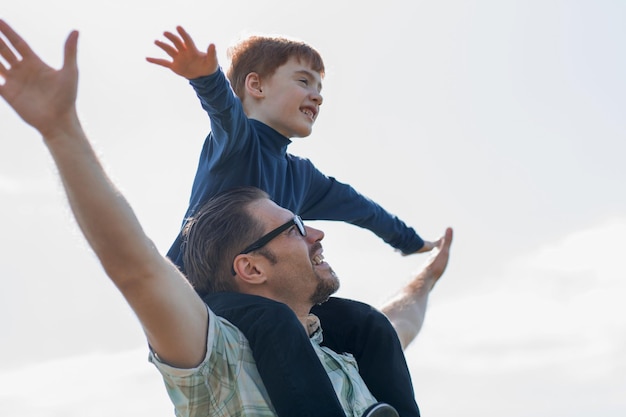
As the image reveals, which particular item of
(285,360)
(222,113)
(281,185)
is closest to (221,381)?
(285,360)

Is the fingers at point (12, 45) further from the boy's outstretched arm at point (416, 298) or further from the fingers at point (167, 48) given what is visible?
the boy's outstretched arm at point (416, 298)

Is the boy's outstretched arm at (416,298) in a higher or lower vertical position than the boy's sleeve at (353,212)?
lower

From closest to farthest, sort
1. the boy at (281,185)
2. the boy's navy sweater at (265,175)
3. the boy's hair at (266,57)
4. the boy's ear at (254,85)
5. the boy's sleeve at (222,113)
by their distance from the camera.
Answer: the boy at (281,185) < the boy's sleeve at (222,113) < the boy's navy sweater at (265,175) < the boy's ear at (254,85) < the boy's hair at (266,57)

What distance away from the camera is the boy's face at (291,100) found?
22.3 feet

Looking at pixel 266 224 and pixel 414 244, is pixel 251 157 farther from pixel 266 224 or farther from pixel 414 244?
pixel 414 244

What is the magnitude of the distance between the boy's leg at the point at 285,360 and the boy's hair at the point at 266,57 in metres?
2.60

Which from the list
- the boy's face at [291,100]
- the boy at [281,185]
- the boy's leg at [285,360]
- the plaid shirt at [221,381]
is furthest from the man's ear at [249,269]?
the boy's face at [291,100]

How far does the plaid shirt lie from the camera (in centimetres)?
458

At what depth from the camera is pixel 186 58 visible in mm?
5520

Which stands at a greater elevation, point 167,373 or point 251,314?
point 251,314

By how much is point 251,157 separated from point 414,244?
198 cm

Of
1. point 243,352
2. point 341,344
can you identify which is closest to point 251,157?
point 341,344

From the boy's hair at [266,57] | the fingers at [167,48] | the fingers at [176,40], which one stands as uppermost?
the boy's hair at [266,57]

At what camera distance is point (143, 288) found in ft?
14.0
